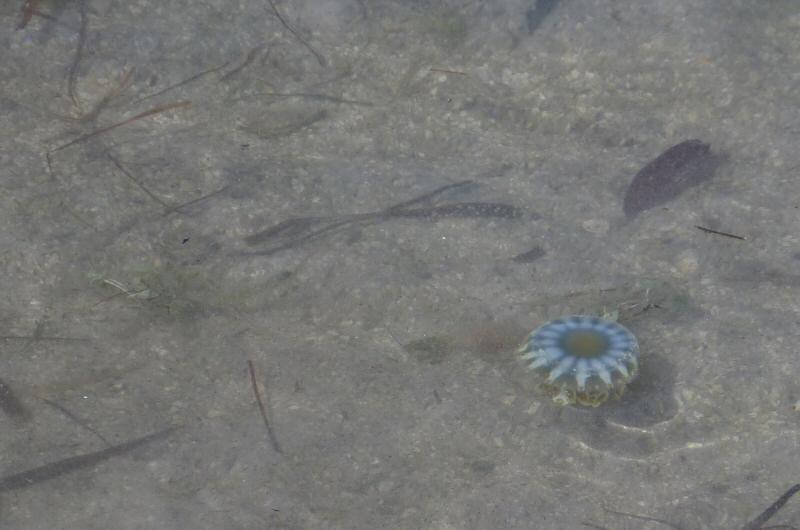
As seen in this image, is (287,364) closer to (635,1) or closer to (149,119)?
(149,119)

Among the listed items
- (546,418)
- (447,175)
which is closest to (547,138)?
(447,175)

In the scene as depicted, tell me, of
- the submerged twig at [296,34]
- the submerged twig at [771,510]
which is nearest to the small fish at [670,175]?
the submerged twig at [771,510]

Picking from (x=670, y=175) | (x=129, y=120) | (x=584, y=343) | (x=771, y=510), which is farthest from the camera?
(x=129, y=120)

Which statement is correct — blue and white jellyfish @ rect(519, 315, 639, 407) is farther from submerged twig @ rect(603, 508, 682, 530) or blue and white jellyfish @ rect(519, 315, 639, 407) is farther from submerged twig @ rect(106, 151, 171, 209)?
submerged twig @ rect(106, 151, 171, 209)

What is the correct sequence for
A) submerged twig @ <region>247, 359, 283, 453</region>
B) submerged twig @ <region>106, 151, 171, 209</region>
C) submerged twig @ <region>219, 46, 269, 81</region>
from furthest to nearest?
submerged twig @ <region>219, 46, 269, 81</region> → submerged twig @ <region>106, 151, 171, 209</region> → submerged twig @ <region>247, 359, 283, 453</region>

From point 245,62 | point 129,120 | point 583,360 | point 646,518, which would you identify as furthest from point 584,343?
point 129,120

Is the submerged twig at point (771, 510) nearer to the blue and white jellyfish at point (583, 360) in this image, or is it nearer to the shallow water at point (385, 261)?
the shallow water at point (385, 261)

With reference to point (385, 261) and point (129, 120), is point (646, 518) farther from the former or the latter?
point (129, 120)

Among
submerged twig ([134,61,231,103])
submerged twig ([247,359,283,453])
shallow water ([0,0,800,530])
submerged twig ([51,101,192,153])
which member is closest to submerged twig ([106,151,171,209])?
shallow water ([0,0,800,530])
